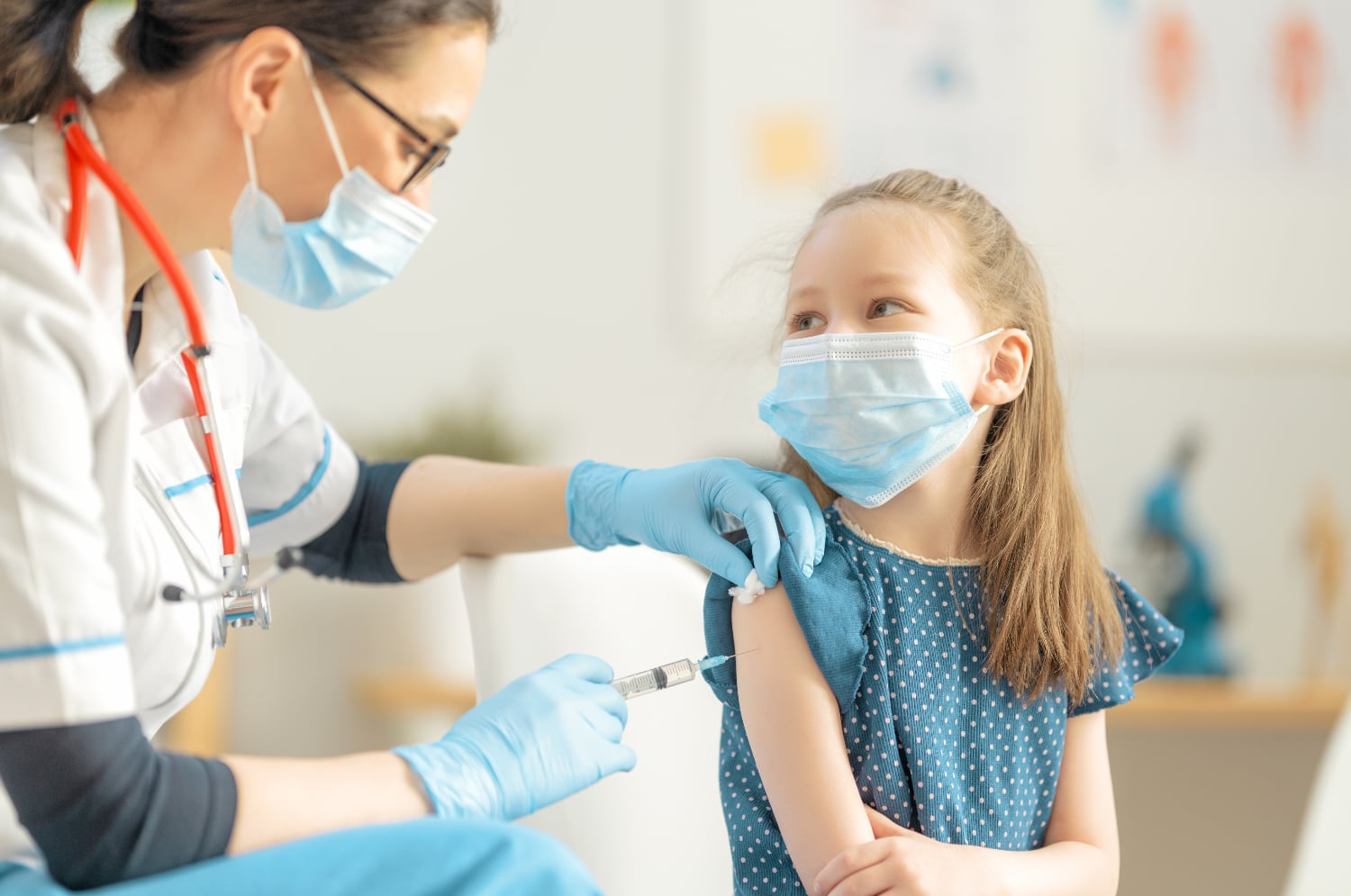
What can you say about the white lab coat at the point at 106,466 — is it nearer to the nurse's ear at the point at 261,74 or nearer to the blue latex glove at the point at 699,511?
the nurse's ear at the point at 261,74

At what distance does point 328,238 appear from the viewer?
1.05 m

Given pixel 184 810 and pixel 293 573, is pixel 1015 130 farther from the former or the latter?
pixel 184 810

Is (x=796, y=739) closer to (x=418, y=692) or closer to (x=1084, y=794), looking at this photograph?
(x=1084, y=794)

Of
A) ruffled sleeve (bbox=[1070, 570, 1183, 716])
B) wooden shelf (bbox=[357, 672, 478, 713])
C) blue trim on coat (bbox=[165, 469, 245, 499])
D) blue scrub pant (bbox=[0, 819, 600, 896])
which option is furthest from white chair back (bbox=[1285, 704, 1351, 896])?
wooden shelf (bbox=[357, 672, 478, 713])

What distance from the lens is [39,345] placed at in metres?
0.81

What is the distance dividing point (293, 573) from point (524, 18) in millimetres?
1300

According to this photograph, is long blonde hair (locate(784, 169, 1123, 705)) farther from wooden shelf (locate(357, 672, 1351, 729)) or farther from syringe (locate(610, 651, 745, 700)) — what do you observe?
wooden shelf (locate(357, 672, 1351, 729))

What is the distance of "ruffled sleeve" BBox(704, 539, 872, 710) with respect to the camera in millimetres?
1046

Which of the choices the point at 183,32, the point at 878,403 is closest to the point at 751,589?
the point at 878,403

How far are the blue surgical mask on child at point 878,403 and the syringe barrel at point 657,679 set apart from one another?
0.73 ft

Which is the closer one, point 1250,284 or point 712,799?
point 712,799

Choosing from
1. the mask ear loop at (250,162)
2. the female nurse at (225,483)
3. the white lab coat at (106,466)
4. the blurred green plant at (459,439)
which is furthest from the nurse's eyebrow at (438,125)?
the blurred green plant at (459,439)

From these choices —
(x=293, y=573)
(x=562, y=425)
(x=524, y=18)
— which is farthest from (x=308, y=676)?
(x=524, y=18)

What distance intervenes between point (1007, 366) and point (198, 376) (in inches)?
28.5
